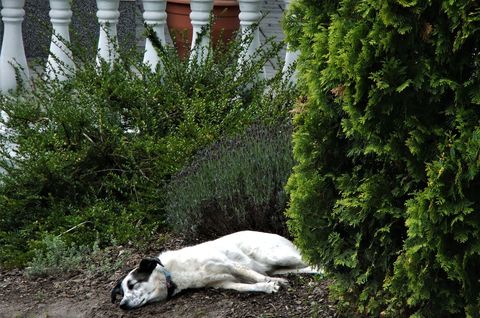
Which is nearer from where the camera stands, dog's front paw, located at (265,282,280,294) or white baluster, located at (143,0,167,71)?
dog's front paw, located at (265,282,280,294)

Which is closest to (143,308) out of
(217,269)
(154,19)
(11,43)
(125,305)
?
(125,305)

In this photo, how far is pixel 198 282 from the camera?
16.1 feet

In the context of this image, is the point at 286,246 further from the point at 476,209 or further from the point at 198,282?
the point at 476,209

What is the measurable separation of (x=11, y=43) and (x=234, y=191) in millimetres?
2858

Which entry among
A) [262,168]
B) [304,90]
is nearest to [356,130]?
[304,90]

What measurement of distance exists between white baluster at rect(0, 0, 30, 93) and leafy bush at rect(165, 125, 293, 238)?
7.70 ft

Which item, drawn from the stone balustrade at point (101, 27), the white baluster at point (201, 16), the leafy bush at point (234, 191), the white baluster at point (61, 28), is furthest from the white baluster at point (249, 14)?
the leafy bush at point (234, 191)

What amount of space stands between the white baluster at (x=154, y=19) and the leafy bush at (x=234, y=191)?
6.22 feet

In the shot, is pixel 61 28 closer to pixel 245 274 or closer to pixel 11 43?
pixel 11 43

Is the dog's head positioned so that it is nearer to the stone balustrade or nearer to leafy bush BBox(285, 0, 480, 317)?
leafy bush BBox(285, 0, 480, 317)

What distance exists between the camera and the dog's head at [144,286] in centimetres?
481

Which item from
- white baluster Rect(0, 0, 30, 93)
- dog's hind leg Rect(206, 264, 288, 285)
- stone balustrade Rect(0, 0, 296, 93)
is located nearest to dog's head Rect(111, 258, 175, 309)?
dog's hind leg Rect(206, 264, 288, 285)

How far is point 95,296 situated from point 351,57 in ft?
6.86

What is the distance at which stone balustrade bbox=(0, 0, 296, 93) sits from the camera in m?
7.36
